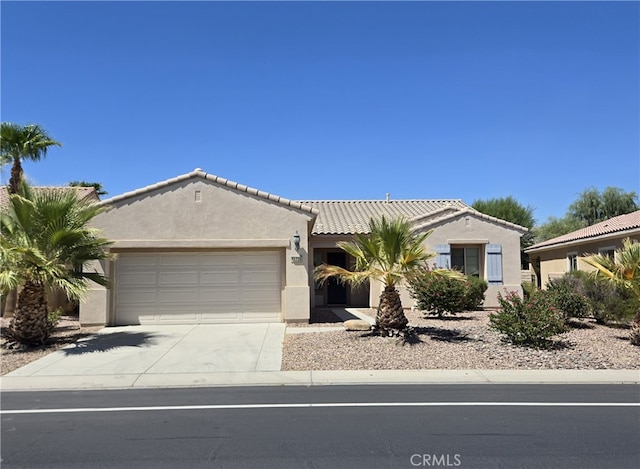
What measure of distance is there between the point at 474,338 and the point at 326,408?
6247 mm

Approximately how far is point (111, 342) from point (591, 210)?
40.1 meters

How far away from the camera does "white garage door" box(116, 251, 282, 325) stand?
14672 millimetres

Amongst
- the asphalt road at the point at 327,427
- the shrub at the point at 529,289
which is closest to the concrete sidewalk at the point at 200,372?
the asphalt road at the point at 327,427

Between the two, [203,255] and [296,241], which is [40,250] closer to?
[203,255]

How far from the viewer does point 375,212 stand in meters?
24.3

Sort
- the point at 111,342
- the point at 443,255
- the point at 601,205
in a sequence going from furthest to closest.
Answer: the point at 601,205 → the point at 443,255 → the point at 111,342

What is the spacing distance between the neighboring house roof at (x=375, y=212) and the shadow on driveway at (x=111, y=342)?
8.32m

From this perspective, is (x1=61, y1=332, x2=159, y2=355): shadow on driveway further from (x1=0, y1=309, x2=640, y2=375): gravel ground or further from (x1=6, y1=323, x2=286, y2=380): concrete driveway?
(x1=0, y1=309, x2=640, y2=375): gravel ground

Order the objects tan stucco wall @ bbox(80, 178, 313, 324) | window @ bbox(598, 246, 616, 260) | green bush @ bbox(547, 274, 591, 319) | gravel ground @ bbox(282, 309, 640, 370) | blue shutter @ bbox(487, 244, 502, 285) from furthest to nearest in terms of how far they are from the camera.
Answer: window @ bbox(598, 246, 616, 260)
blue shutter @ bbox(487, 244, 502, 285)
tan stucco wall @ bbox(80, 178, 313, 324)
green bush @ bbox(547, 274, 591, 319)
gravel ground @ bbox(282, 309, 640, 370)

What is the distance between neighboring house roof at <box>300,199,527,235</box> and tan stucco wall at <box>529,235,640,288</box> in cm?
358

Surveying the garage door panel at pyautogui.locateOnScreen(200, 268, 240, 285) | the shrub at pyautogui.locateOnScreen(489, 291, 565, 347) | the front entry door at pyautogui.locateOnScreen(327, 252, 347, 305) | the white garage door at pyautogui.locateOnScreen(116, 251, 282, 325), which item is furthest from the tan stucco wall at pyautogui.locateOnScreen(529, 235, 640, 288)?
the garage door panel at pyautogui.locateOnScreen(200, 268, 240, 285)

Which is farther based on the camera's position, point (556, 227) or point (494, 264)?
point (556, 227)

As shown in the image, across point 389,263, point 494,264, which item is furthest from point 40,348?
point 494,264

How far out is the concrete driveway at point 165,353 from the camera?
953 cm
